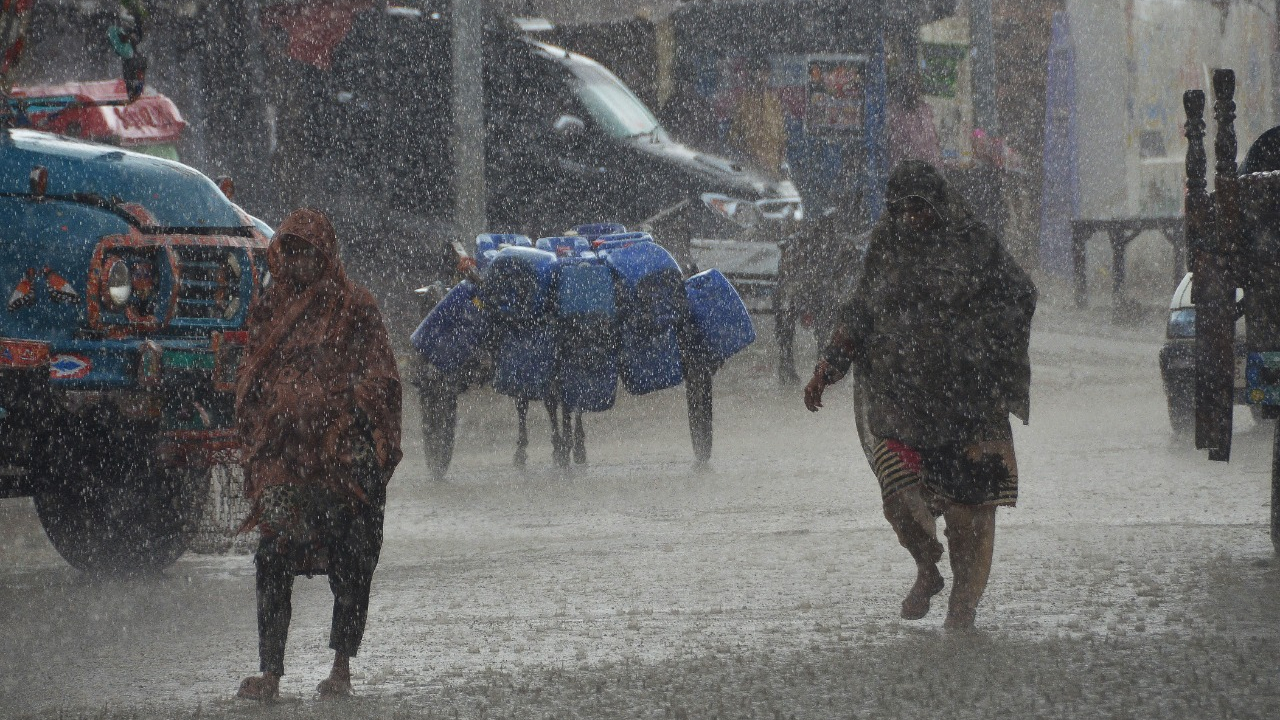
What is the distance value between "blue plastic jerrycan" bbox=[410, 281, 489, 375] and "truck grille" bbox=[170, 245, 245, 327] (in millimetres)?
3424

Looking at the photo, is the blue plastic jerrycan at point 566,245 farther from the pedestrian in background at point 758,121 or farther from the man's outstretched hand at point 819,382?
the pedestrian in background at point 758,121

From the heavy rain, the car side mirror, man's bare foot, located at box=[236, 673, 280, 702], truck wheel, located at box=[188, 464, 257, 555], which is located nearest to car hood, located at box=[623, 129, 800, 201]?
the car side mirror

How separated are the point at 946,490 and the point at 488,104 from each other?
45.0 feet

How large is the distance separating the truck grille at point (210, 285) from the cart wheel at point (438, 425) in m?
3.69

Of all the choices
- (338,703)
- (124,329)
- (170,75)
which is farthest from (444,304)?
(170,75)

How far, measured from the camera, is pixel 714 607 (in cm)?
681

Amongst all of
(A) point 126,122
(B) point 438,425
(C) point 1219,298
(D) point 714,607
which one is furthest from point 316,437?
(A) point 126,122

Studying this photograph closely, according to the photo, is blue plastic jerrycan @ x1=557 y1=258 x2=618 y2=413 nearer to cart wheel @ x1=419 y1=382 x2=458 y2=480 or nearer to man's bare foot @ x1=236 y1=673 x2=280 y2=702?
cart wheel @ x1=419 y1=382 x2=458 y2=480

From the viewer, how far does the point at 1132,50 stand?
110 feet

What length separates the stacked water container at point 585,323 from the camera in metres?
11.4

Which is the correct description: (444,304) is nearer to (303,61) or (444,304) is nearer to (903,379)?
(903,379)

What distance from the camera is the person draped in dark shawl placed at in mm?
6133

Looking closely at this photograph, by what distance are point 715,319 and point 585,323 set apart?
2.95 ft

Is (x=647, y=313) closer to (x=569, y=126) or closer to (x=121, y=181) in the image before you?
(x=121, y=181)
